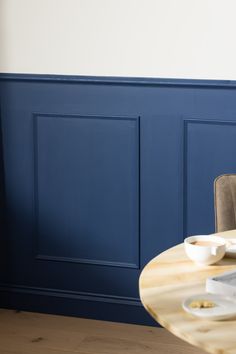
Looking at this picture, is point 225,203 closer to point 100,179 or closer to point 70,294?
point 100,179

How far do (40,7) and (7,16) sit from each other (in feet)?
0.55

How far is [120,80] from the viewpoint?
3.45 meters

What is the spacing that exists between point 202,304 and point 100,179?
1903mm

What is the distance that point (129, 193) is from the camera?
11.6 ft

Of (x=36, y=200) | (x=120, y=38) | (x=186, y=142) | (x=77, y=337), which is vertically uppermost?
(x=120, y=38)

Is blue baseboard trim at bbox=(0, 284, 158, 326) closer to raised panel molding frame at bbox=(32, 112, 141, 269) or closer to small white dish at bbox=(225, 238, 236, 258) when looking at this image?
raised panel molding frame at bbox=(32, 112, 141, 269)

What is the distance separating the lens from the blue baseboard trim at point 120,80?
3.33 m

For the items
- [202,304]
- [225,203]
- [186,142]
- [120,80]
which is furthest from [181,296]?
[120,80]

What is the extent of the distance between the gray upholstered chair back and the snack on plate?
0.84 metres

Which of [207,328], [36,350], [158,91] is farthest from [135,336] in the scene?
[207,328]

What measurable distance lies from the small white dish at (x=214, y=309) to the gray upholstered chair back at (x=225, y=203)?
0.79 m

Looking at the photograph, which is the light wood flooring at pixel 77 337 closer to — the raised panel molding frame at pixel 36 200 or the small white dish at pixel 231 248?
the raised panel molding frame at pixel 36 200

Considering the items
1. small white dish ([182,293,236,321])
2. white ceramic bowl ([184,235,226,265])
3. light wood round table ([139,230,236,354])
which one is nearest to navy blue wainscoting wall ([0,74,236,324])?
light wood round table ([139,230,236,354])

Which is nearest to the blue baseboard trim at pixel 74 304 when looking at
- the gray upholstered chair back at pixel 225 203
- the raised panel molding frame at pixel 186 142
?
the raised panel molding frame at pixel 186 142
